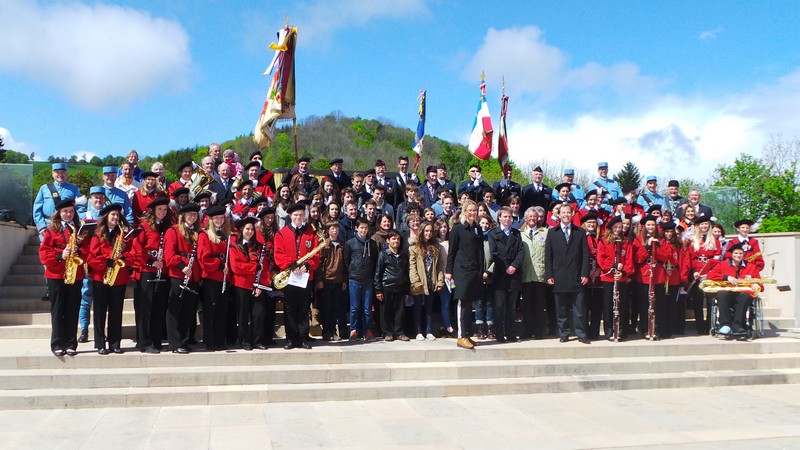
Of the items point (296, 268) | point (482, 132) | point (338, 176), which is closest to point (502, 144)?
point (482, 132)

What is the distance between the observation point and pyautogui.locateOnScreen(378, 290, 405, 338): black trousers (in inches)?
386

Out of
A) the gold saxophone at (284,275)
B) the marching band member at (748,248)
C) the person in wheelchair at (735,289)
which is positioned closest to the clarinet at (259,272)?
the gold saxophone at (284,275)

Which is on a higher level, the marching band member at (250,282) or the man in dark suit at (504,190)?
the man in dark suit at (504,190)

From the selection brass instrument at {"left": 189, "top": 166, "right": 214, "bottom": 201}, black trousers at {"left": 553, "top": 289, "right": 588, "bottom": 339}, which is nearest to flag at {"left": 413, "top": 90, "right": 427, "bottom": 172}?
brass instrument at {"left": 189, "top": 166, "right": 214, "bottom": 201}

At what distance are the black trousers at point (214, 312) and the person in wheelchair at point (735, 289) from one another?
302 inches

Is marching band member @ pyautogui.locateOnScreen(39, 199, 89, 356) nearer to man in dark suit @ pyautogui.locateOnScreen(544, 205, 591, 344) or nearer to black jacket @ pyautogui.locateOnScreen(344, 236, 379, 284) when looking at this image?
black jacket @ pyautogui.locateOnScreen(344, 236, 379, 284)

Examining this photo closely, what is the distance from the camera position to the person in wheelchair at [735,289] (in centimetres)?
1041

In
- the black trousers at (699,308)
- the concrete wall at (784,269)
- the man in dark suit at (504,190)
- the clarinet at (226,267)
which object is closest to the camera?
the clarinet at (226,267)

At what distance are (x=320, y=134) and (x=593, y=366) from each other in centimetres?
9887

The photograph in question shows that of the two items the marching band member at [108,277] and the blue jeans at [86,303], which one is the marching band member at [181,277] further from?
the blue jeans at [86,303]

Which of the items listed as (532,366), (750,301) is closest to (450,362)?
(532,366)

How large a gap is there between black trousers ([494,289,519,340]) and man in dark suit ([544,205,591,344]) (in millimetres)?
635

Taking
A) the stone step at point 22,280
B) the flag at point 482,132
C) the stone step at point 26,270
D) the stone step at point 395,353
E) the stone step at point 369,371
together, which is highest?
the flag at point 482,132

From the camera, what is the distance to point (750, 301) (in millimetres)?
10422
